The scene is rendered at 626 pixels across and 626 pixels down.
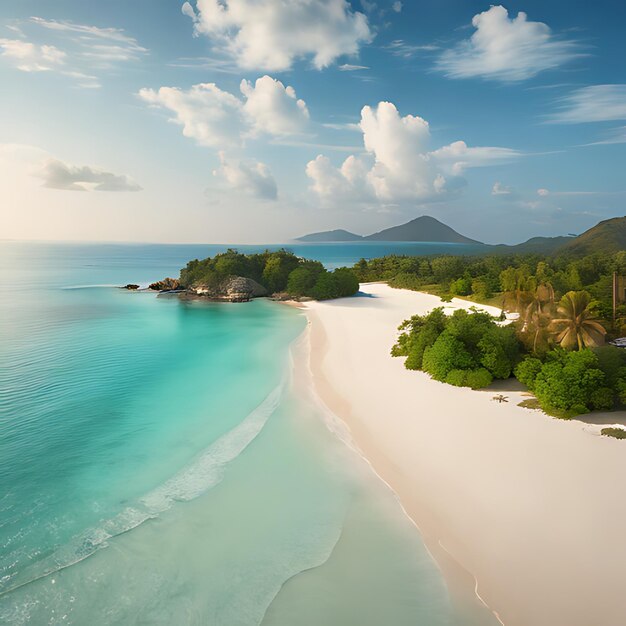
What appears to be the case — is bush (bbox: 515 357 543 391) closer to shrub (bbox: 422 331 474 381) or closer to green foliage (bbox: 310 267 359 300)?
shrub (bbox: 422 331 474 381)

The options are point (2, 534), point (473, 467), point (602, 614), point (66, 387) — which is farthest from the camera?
point (66, 387)

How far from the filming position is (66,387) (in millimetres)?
21781

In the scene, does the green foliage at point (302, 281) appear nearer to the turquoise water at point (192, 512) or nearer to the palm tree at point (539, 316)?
the turquoise water at point (192, 512)

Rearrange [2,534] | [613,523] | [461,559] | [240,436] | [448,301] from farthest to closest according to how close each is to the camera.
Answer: [448,301] < [240,436] < [2,534] < [613,523] < [461,559]

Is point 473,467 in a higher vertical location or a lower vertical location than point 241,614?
higher

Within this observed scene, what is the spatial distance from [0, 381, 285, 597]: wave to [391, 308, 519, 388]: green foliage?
28.3 feet

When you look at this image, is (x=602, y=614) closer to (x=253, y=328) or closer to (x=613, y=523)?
(x=613, y=523)

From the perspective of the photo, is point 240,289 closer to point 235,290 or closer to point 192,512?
point 235,290

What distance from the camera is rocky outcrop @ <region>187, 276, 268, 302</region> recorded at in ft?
190

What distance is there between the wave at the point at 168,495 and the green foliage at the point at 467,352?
28.3 ft

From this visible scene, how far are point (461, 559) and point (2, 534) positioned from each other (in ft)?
36.7

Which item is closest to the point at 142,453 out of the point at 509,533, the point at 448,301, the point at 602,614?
the point at 509,533

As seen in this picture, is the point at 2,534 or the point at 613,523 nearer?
the point at 613,523

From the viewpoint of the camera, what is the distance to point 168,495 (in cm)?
1212
